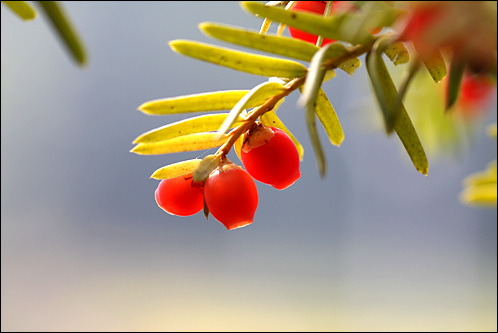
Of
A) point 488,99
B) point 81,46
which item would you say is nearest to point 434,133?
point 488,99

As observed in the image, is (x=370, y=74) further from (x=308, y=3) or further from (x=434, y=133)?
(x=434, y=133)

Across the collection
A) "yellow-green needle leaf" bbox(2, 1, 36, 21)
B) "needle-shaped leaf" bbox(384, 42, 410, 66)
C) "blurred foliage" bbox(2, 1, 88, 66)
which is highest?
"needle-shaped leaf" bbox(384, 42, 410, 66)

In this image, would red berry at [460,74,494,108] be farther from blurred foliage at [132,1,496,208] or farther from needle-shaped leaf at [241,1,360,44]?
needle-shaped leaf at [241,1,360,44]

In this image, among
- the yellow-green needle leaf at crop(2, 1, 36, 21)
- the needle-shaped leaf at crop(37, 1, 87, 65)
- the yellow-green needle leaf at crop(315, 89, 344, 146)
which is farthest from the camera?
the yellow-green needle leaf at crop(315, 89, 344, 146)

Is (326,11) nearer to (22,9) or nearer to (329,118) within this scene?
(329,118)

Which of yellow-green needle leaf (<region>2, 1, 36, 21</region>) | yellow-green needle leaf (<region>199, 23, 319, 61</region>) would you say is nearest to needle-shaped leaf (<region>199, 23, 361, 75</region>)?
yellow-green needle leaf (<region>199, 23, 319, 61</region>)

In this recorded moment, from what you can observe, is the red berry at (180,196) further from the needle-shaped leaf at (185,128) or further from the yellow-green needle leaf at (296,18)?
the yellow-green needle leaf at (296,18)

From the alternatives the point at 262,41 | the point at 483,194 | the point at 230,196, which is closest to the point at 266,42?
the point at 262,41

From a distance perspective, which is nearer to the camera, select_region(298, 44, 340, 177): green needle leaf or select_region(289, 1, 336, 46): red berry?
select_region(298, 44, 340, 177): green needle leaf
